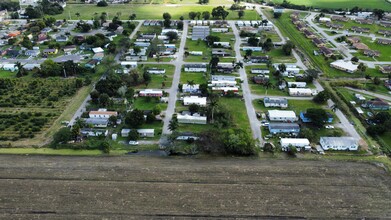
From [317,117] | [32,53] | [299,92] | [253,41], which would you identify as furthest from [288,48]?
[32,53]

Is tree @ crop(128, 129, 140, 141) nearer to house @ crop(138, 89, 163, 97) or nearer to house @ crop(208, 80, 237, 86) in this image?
house @ crop(138, 89, 163, 97)

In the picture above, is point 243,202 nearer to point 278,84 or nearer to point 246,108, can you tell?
point 246,108

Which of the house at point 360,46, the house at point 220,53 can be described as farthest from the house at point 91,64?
the house at point 360,46

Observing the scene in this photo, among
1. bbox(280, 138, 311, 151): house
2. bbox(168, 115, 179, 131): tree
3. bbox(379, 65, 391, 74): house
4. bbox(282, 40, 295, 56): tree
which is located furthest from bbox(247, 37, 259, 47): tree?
bbox(168, 115, 179, 131): tree

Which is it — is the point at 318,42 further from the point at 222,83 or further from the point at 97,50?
the point at 97,50

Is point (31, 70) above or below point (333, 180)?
above

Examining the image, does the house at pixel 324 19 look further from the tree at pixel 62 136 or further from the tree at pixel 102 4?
the tree at pixel 62 136

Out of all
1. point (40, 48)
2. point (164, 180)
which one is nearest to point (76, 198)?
point (164, 180)
